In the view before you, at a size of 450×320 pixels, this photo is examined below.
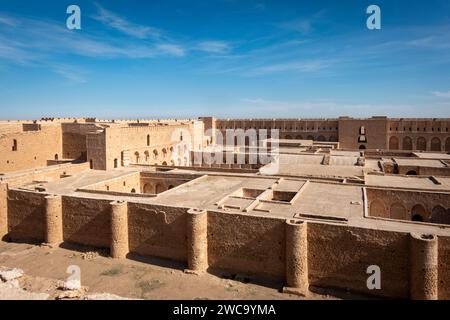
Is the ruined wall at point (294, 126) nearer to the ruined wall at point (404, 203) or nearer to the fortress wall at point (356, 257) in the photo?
the ruined wall at point (404, 203)

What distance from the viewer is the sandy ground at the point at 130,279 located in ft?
40.7

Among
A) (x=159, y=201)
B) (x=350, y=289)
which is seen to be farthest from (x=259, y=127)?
(x=350, y=289)

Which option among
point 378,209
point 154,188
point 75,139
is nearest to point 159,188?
point 154,188

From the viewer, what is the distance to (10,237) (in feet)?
60.8

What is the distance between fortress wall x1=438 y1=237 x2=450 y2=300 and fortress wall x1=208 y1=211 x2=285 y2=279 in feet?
16.9

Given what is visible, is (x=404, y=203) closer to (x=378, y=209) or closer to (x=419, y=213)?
(x=419, y=213)

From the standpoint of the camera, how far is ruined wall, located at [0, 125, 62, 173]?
81.0ft

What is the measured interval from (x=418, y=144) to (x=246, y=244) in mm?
40105

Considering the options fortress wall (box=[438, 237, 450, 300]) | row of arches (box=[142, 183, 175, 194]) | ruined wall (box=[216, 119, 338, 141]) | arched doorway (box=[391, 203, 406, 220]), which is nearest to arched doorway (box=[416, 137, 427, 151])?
ruined wall (box=[216, 119, 338, 141])

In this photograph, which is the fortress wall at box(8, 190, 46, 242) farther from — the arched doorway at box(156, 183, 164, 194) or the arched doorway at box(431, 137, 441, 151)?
the arched doorway at box(431, 137, 441, 151)

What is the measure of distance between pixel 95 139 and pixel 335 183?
17233mm

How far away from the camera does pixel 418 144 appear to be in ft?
148

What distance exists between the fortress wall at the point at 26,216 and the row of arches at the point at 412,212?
16911 millimetres

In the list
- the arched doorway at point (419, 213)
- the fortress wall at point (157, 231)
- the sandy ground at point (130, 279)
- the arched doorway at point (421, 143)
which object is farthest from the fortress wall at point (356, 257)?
the arched doorway at point (421, 143)
